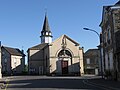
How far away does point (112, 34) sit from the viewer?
3506 cm

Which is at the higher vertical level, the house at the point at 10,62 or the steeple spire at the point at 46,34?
the steeple spire at the point at 46,34

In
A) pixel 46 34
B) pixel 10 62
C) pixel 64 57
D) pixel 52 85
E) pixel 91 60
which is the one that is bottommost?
pixel 52 85

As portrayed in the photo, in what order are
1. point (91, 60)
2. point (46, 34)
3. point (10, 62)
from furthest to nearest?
point (91, 60) < point (46, 34) < point (10, 62)

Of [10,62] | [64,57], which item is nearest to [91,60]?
[10,62]

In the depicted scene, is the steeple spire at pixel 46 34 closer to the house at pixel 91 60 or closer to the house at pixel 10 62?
the house at pixel 10 62

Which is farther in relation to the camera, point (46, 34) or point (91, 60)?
point (91, 60)

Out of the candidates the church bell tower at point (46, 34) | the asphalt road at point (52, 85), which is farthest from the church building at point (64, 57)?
the asphalt road at point (52, 85)

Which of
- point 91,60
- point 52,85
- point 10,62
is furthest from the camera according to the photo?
point 91,60

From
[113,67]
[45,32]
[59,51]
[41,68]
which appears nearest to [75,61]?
[59,51]

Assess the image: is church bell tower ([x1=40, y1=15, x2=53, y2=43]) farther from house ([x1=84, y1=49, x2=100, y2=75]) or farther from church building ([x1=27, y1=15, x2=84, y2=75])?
church building ([x1=27, y1=15, x2=84, y2=75])

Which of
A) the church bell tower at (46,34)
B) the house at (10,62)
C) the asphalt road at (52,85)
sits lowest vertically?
the asphalt road at (52,85)

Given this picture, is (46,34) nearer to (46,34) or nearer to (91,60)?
(46,34)

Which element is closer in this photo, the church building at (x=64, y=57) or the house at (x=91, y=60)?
the church building at (x=64, y=57)

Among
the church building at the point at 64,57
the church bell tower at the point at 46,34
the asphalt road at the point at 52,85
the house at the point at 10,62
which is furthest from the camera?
the church bell tower at the point at 46,34
